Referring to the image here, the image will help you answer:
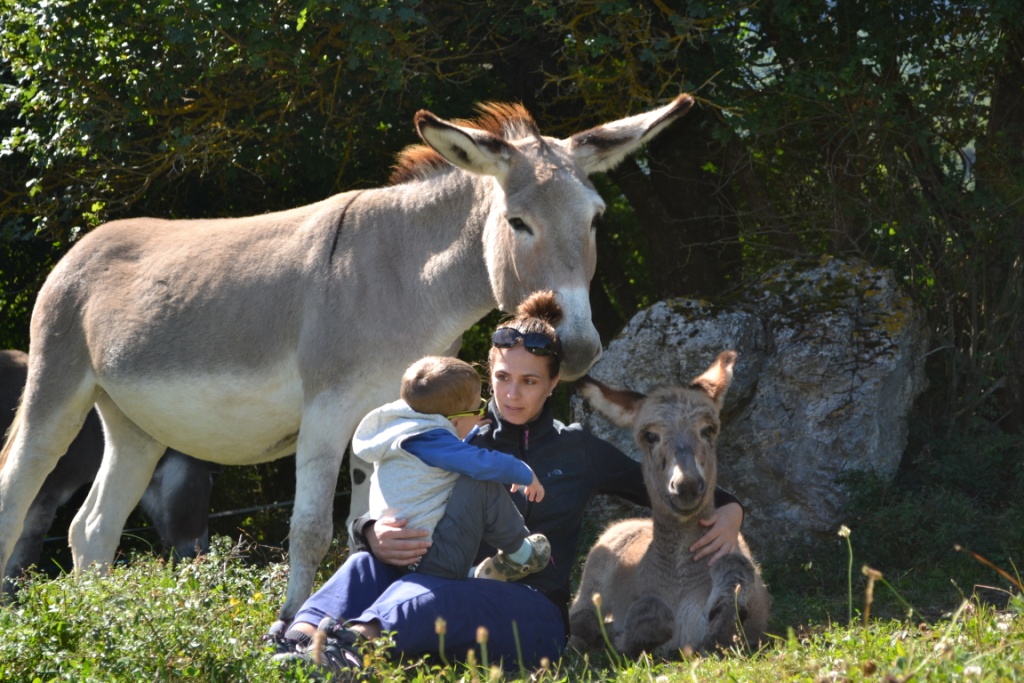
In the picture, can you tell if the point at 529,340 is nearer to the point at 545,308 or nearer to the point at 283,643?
the point at 545,308

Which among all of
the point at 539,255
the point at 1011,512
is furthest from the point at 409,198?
the point at 1011,512

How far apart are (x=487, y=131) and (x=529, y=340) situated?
1228 millimetres

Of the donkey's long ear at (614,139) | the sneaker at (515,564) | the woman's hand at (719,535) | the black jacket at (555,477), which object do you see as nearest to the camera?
the sneaker at (515,564)

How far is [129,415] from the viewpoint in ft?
18.5

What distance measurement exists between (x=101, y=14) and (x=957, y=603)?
19.4 feet

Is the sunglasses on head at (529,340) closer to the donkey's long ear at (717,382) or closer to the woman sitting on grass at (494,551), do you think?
the woman sitting on grass at (494,551)

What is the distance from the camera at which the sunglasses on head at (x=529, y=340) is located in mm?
4270

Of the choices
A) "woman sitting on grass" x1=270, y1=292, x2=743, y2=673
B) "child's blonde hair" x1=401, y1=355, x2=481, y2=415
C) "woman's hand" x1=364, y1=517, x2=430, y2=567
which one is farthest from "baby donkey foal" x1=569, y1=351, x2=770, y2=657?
"woman's hand" x1=364, y1=517, x2=430, y2=567

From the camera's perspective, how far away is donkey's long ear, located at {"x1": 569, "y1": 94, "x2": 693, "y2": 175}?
4.92m

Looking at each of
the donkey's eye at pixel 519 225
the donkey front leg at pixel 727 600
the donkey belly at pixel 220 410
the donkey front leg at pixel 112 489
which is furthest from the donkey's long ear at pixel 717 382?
the donkey front leg at pixel 112 489

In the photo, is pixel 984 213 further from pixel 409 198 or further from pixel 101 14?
pixel 101 14

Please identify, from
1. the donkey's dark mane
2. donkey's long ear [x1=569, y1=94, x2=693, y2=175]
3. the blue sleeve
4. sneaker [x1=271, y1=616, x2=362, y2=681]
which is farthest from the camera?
the donkey's dark mane

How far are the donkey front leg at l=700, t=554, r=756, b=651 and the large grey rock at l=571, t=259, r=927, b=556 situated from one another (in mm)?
2167

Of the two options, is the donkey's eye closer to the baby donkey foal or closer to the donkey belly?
the baby donkey foal
